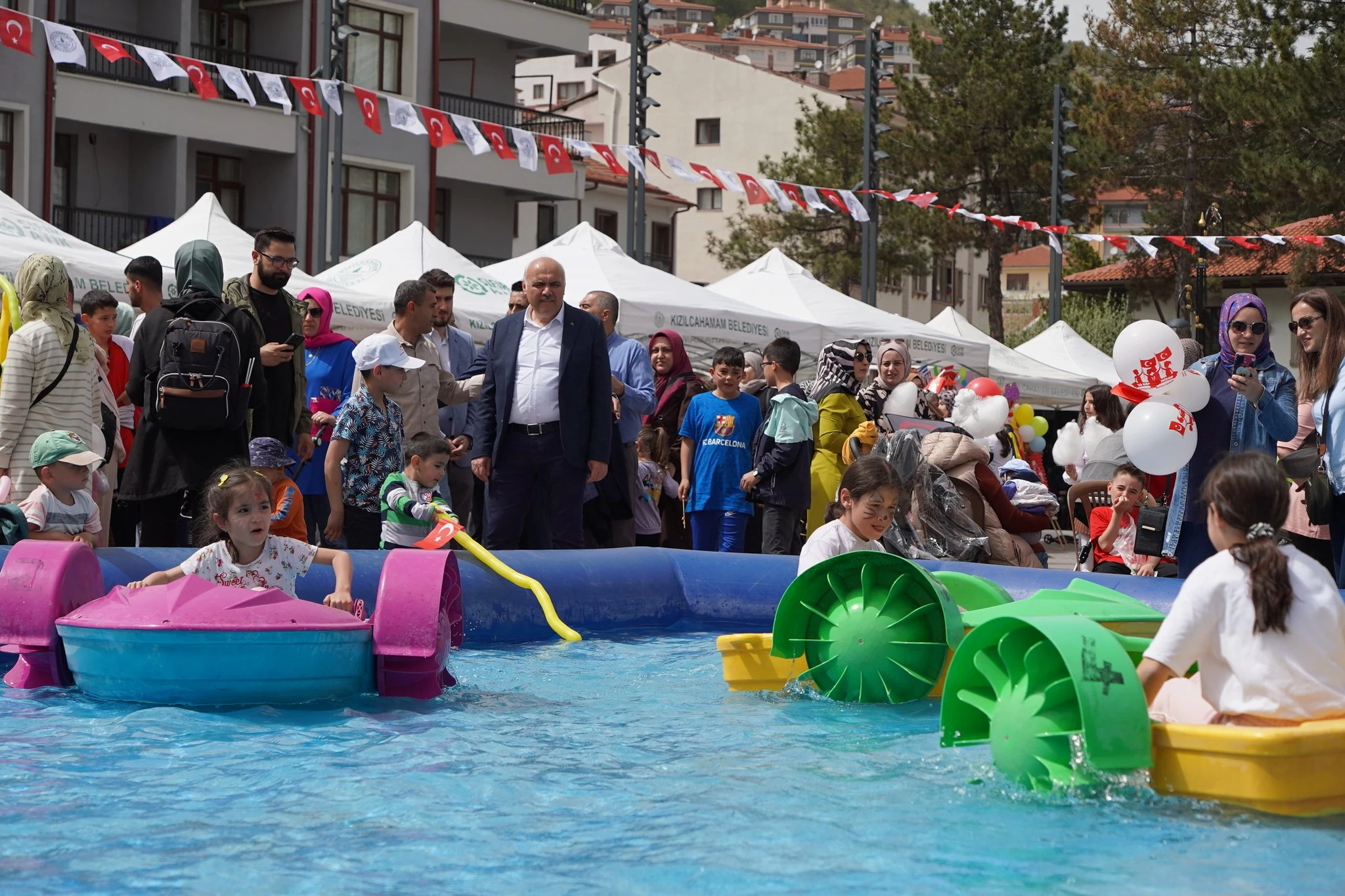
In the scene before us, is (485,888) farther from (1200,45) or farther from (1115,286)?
(1115,286)

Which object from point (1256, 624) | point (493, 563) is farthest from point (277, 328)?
point (1256, 624)

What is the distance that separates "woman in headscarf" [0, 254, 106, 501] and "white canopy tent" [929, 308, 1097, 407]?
1406 cm

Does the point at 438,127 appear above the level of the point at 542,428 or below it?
above

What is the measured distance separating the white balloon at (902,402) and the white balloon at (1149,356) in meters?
2.82

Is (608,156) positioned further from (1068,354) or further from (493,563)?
(1068,354)

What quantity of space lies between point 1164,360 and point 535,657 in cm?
328

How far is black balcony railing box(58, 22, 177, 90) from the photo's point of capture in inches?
1070

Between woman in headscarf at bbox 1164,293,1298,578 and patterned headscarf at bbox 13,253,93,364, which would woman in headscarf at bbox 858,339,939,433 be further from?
patterned headscarf at bbox 13,253,93,364

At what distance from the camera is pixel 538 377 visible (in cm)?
820

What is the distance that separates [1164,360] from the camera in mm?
7383

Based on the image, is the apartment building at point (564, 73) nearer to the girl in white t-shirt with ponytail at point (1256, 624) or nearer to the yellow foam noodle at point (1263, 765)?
the girl in white t-shirt with ponytail at point (1256, 624)

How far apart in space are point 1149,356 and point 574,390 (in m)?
2.89

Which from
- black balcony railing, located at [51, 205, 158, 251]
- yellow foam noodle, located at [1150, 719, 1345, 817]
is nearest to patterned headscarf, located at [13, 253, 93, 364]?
yellow foam noodle, located at [1150, 719, 1345, 817]

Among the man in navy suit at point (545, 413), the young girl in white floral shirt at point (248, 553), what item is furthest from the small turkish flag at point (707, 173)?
the young girl in white floral shirt at point (248, 553)
